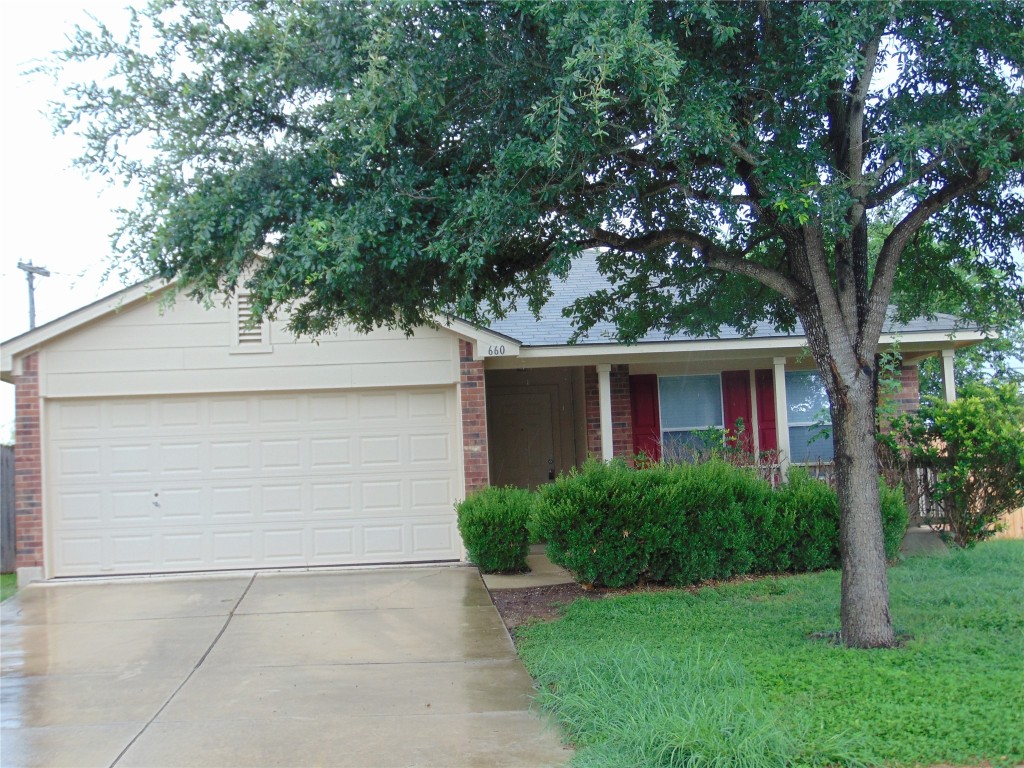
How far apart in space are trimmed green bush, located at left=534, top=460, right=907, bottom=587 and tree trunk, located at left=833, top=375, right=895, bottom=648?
283 centimetres

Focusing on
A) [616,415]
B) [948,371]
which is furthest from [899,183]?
[948,371]

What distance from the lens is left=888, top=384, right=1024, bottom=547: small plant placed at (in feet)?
34.3

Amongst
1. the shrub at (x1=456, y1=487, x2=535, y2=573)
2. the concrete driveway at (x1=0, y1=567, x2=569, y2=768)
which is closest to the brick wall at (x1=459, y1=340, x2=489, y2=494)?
the shrub at (x1=456, y1=487, x2=535, y2=573)

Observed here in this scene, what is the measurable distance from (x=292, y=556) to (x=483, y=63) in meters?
7.15

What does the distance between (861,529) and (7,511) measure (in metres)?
12.1

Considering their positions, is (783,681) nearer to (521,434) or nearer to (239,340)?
(239,340)

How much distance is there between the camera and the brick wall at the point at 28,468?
11062 millimetres

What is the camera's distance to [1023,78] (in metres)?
6.75

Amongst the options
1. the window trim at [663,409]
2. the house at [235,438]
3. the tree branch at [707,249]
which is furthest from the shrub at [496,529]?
the tree branch at [707,249]

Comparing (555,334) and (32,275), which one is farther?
(32,275)

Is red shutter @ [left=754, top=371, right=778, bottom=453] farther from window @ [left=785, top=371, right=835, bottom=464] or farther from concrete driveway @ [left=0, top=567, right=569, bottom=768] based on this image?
concrete driveway @ [left=0, top=567, right=569, bottom=768]

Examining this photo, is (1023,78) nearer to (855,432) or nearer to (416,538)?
(855,432)

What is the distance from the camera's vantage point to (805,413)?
13.8 metres

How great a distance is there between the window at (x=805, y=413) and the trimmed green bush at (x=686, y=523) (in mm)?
3406
